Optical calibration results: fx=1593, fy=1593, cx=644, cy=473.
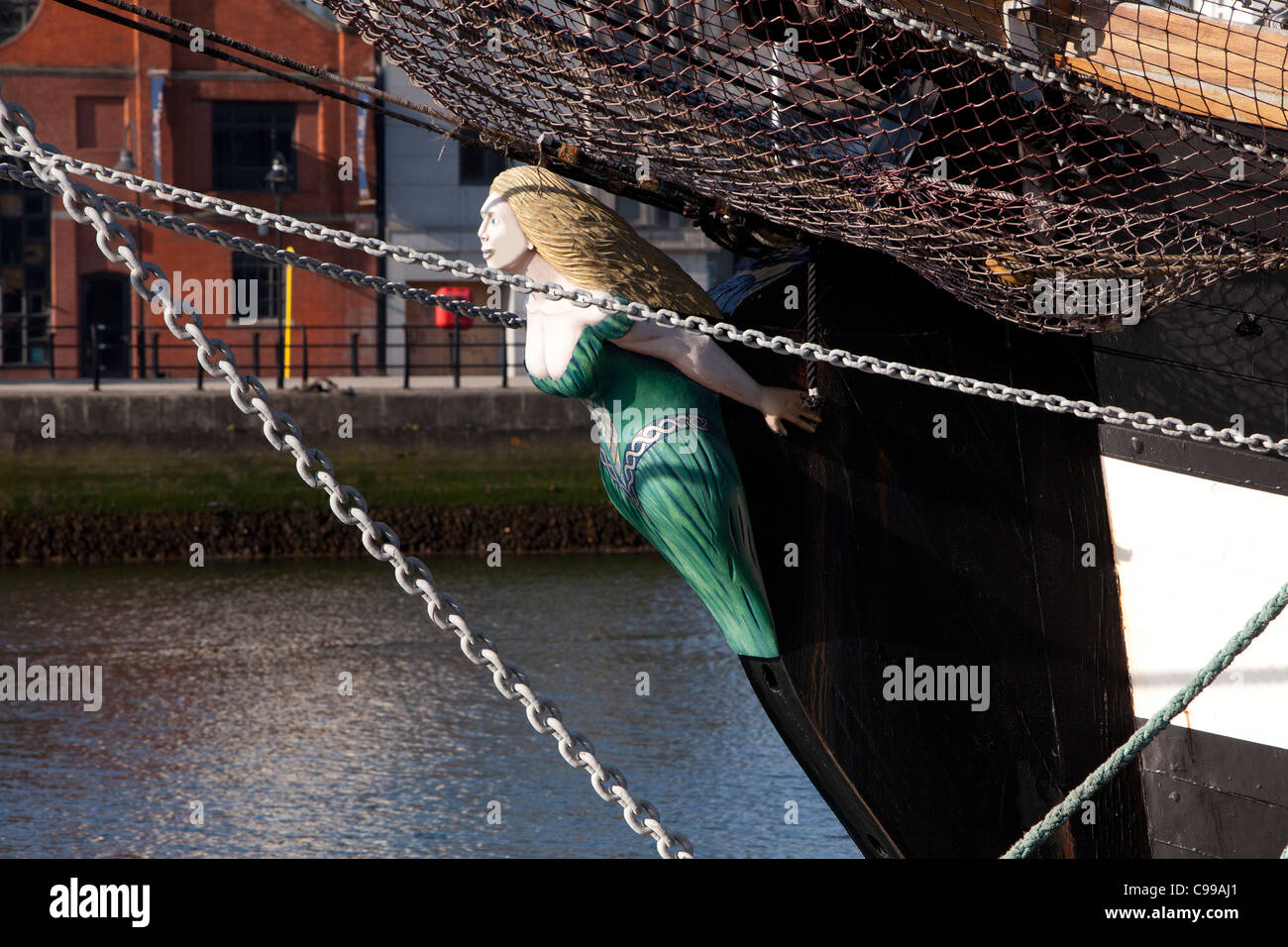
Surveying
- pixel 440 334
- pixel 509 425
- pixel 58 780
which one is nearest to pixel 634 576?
pixel 509 425

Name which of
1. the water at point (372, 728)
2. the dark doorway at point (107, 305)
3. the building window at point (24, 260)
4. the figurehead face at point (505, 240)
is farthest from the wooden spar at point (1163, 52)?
the building window at point (24, 260)

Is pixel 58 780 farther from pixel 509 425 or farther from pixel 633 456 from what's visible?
pixel 509 425

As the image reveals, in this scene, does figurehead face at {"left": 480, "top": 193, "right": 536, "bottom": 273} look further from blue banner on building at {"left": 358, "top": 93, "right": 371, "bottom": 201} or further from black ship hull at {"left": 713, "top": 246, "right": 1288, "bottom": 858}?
blue banner on building at {"left": 358, "top": 93, "right": 371, "bottom": 201}

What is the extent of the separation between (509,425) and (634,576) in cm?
270

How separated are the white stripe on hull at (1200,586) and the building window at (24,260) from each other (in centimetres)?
2153

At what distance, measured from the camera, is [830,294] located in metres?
3.21

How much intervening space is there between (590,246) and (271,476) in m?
12.4

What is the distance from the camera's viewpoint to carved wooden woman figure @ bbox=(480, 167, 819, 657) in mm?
2979

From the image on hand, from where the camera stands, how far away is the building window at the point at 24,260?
22500 millimetres

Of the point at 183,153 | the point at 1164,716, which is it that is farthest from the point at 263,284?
the point at 1164,716

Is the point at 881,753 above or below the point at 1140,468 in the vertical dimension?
below

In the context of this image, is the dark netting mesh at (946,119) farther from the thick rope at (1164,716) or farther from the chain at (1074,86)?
the thick rope at (1164,716)

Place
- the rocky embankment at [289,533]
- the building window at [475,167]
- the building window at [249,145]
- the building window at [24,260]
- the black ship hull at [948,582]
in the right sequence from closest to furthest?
the black ship hull at [948,582]
the rocky embankment at [289,533]
the building window at [24,260]
the building window at [249,145]
the building window at [475,167]

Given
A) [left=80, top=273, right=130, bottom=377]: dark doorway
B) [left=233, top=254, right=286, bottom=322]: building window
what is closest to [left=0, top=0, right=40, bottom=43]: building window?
[left=80, top=273, right=130, bottom=377]: dark doorway
